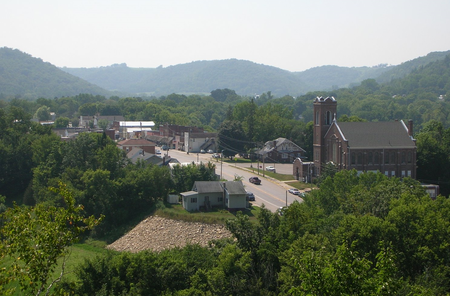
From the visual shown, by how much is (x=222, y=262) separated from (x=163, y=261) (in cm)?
313

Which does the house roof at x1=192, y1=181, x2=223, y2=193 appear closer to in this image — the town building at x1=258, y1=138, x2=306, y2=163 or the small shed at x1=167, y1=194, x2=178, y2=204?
the small shed at x1=167, y1=194, x2=178, y2=204

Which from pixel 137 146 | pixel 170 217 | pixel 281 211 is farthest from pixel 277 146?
pixel 281 211

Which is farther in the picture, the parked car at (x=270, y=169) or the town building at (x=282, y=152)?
the town building at (x=282, y=152)

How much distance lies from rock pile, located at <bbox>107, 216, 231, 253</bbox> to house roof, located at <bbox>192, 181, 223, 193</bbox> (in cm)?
369

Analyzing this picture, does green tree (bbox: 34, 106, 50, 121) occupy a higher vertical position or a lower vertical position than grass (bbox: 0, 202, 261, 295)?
higher

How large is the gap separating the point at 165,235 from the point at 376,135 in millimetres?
24045

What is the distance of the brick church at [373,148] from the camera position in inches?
2008

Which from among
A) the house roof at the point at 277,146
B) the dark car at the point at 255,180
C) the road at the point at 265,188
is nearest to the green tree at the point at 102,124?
the road at the point at 265,188

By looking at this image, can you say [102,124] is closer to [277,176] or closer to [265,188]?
[277,176]

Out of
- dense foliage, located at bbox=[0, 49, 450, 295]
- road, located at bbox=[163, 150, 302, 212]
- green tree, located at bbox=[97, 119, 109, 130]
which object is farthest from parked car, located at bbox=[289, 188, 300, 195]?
green tree, located at bbox=[97, 119, 109, 130]

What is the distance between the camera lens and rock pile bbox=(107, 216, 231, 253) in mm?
38969

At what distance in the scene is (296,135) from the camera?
2953 inches

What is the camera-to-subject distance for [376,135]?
52156 millimetres

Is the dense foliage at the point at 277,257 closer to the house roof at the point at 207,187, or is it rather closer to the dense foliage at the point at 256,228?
the dense foliage at the point at 256,228
